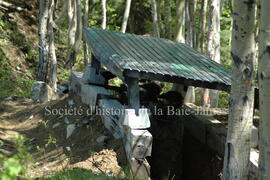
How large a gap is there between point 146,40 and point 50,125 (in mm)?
2915

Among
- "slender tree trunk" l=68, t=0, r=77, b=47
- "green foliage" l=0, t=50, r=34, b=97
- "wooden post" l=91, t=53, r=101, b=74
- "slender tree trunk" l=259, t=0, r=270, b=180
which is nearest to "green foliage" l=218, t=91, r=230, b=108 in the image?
"wooden post" l=91, t=53, r=101, b=74

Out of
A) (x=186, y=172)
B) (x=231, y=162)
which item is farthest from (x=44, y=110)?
Answer: (x=231, y=162)

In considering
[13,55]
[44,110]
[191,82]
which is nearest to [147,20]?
[13,55]

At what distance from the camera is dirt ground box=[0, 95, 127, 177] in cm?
645

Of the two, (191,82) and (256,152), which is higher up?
(191,82)

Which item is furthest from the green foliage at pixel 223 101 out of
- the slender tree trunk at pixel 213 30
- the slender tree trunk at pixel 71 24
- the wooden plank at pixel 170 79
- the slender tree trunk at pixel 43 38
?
the wooden plank at pixel 170 79

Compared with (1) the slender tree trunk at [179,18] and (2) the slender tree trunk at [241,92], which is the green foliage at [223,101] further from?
(2) the slender tree trunk at [241,92]

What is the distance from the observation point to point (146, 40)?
861 cm

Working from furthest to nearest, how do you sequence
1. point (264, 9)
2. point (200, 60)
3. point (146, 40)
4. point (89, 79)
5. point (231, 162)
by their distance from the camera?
1. point (89, 79)
2. point (146, 40)
3. point (200, 60)
4. point (231, 162)
5. point (264, 9)

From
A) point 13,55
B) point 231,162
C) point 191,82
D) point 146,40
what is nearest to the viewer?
point 231,162

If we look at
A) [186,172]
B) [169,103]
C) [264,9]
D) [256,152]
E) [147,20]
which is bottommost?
[186,172]

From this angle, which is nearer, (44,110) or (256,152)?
(256,152)

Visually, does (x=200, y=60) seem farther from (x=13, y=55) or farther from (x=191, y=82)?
(x=13, y=55)

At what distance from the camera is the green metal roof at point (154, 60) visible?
654 centimetres
